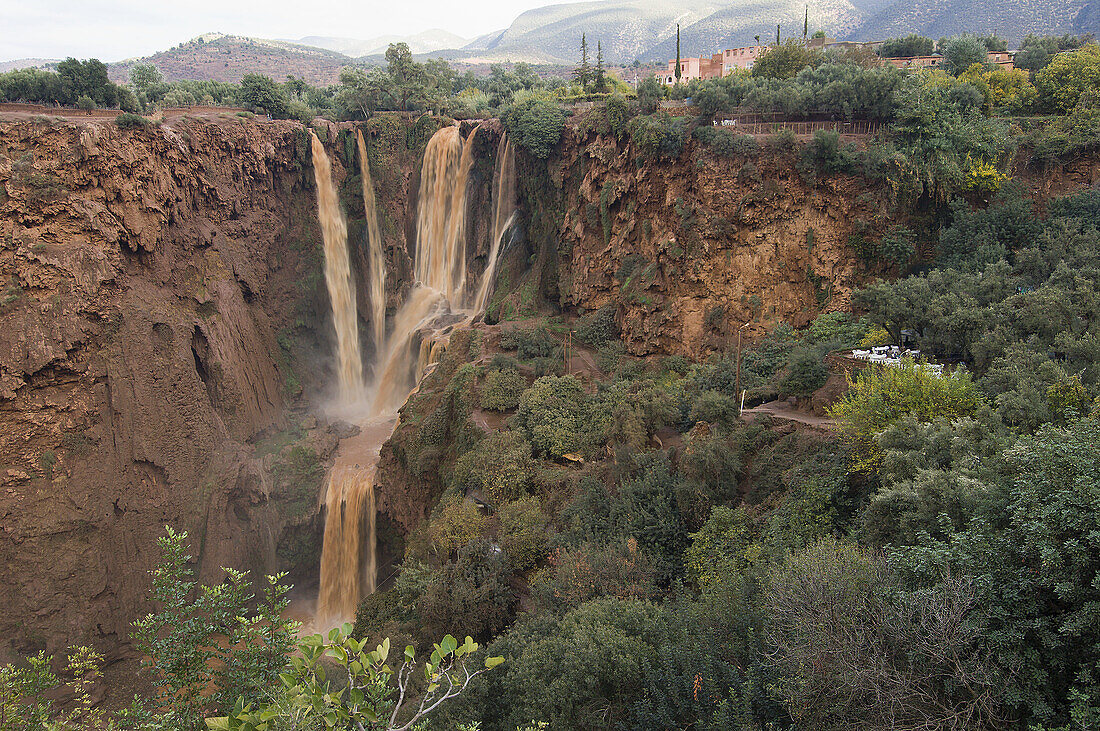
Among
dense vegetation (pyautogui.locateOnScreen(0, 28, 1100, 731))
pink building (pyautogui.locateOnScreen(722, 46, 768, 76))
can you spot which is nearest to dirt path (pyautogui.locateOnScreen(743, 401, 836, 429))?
dense vegetation (pyautogui.locateOnScreen(0, 28, 1100, 731))

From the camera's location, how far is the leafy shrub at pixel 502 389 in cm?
2623

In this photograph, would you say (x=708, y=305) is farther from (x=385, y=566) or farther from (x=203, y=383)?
(x=203, y=383)

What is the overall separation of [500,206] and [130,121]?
1762cm

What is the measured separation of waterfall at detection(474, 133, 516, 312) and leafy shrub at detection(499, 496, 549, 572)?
60.7ft

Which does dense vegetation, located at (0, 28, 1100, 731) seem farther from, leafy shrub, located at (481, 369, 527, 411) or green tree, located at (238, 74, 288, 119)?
green tree, located at (238, 74, 288, 119)

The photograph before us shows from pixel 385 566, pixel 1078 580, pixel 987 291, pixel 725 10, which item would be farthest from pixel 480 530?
pixel 725 10

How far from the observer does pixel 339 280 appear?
3744cm

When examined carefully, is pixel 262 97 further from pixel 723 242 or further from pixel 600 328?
pixel 723 242

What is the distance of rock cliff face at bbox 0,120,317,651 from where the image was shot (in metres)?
22.9

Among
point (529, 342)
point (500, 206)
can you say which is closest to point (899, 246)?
point (529, 342)

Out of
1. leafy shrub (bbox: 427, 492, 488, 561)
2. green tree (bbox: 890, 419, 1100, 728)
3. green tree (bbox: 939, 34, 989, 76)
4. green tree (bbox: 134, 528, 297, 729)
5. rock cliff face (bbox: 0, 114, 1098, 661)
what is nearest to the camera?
green tree (bbox: 134, 528, 297, 729)

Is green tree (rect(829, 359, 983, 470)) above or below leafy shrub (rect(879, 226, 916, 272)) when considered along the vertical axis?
below

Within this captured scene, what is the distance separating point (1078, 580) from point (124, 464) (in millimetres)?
29432

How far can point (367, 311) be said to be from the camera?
38375mm
